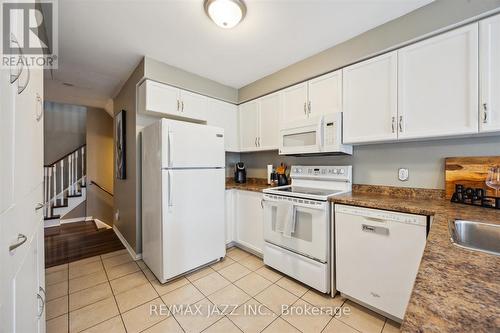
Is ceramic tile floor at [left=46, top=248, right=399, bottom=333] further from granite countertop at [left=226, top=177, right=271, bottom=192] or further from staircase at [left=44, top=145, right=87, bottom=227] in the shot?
staircase at [left=44, top=145, right=87, bottom=227]

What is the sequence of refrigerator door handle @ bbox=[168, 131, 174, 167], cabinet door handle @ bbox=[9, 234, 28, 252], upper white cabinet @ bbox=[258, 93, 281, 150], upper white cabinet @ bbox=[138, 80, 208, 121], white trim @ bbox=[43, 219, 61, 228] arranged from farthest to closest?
white trim @ bbox=[43, 219, 61, 228] → upper white cabinet @ bbox=[258, 93, 281, 150] → upper white cabinet @ bbox=[138, 80, 208, 121] → refrigerator door handle @ bbox=[168, 131, 174, 167] → cabinet door handle @ bbox=[9, 234, 28, 252]

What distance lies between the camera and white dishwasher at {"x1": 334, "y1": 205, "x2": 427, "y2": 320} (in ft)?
4.62

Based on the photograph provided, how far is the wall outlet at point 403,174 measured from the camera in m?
1.88

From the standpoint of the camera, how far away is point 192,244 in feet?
7.28

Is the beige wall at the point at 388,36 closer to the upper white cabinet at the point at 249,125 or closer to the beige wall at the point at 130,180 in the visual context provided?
the upper white cabinet at the point at 249,125

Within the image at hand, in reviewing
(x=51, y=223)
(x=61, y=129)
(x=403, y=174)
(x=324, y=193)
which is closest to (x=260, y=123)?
(x=324, y=193)

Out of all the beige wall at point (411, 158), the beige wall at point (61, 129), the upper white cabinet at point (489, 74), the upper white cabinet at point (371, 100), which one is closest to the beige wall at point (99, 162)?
the beige wall at point (61, 129)

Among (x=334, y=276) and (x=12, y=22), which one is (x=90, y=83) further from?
(x=334, y=276)

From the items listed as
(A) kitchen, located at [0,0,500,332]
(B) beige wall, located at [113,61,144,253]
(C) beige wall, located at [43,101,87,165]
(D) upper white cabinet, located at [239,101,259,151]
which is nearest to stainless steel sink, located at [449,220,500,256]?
(A) kitchen, located at [0,0,500,332]

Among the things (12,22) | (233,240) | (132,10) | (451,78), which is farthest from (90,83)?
(451,78)

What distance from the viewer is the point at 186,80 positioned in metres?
2.64

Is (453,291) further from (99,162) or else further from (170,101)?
(99,162)

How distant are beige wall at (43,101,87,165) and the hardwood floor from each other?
2040 mm

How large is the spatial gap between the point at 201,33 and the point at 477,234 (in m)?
2.50
